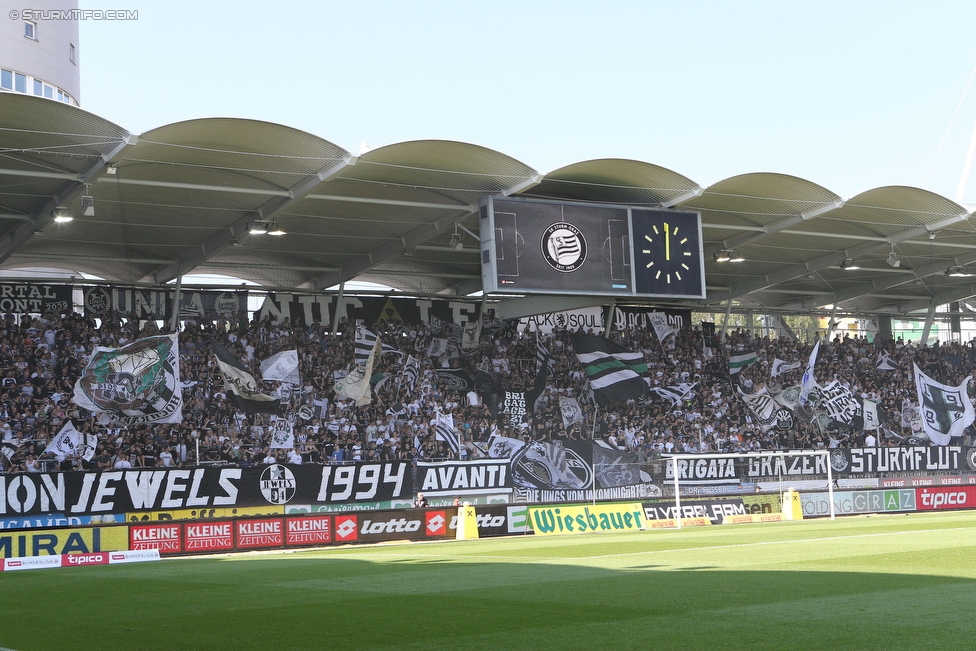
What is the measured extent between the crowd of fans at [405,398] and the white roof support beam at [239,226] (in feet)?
6.68

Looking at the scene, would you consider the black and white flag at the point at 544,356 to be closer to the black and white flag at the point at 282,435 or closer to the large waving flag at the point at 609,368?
the large waving flag at the point at 609,368

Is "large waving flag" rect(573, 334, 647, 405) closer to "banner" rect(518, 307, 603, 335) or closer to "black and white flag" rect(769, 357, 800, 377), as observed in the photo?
"banner" rect(518, 307, 603, 335)

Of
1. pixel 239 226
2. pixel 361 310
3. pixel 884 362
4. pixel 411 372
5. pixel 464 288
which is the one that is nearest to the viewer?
pixel 239 226

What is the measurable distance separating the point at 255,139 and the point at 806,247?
21354 mm

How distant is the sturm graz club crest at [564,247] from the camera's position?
94.5ft

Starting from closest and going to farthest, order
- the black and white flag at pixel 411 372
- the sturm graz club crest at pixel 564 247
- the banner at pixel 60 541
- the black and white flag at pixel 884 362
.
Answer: the banner at pixel 60 541
the sturm graz club crest at pixel 564 247
the black and white flag at pixel 411 372
the black and white flag at pixel 884 362

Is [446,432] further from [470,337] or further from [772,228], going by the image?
[772,228]

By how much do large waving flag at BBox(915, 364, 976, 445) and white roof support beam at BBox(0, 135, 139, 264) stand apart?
27750 millimetres

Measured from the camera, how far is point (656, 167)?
95.5 ft

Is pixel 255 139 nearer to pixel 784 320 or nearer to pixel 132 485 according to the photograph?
pixel 132 485

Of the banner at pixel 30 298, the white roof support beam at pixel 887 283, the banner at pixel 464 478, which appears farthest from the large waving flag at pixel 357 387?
the white roof support beam at pixel 887 283

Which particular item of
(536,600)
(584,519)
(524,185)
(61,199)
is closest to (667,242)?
(524,185)

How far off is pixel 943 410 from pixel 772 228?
436 inches

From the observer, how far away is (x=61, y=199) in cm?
2747
